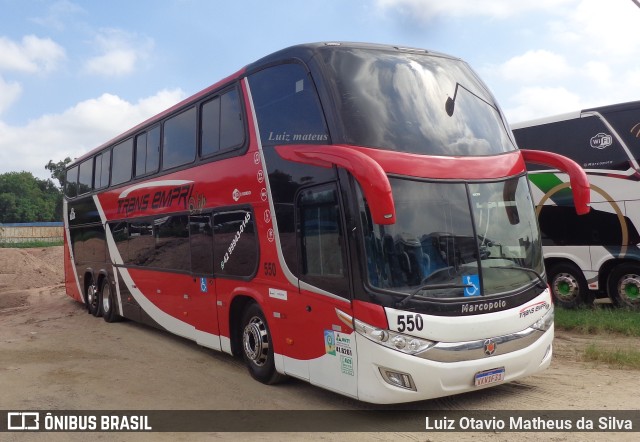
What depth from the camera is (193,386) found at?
7.55 metres

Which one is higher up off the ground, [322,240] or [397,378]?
[322,240]

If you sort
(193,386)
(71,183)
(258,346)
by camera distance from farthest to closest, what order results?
(71,183), (193,386), (258,346)

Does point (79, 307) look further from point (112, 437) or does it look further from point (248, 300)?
point (112, 437)

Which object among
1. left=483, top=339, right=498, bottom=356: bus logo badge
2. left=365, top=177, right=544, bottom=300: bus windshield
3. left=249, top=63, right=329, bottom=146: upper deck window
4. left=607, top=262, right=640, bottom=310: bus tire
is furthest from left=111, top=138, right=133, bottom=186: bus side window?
left=607, top=262, right=640, bottom=310: bus tire

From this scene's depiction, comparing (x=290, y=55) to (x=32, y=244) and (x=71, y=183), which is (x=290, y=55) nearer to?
(x=71, y=183)

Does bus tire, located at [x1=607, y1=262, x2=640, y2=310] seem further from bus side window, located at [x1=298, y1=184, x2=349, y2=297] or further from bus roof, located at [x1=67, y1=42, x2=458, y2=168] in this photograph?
bus side window, located at [x1=298, y1=184, x2=349, y2=297]

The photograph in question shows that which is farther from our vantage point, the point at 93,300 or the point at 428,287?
the point at 93,300

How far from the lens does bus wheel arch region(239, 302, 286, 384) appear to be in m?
7.30

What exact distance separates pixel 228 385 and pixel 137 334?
16.4ft

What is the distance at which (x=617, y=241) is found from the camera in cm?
1124

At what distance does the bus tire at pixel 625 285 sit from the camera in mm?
11031

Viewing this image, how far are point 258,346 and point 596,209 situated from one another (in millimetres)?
7567

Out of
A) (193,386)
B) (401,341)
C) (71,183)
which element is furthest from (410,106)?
(71,183)

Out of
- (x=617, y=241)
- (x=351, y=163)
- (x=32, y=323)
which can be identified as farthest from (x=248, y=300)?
(x=32, y=323)
